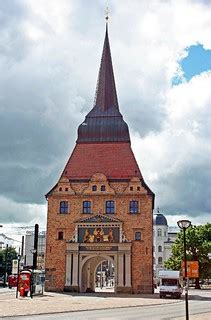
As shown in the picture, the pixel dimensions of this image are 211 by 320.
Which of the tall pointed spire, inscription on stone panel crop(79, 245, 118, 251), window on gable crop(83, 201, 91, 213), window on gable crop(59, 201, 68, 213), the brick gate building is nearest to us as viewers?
the brick gate building

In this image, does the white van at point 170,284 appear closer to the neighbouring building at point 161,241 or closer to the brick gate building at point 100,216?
the brick gate building at point 100,216

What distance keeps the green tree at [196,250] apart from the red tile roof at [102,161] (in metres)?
17.5

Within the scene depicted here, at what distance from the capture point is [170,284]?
2058 inches

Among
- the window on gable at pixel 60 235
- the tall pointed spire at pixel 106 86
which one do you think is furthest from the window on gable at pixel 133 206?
the tall pointed spire at pixel 106 86

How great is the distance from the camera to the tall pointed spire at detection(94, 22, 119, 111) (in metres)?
69.2

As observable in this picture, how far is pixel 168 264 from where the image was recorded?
76.0 meters

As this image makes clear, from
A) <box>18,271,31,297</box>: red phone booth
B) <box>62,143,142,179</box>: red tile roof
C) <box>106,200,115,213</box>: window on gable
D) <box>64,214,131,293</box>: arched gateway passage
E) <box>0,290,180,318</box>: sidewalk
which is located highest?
<box>62,143,142,179</box>: red tile roof

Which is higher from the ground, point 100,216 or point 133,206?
point 133,206

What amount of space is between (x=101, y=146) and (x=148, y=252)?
15375 mm

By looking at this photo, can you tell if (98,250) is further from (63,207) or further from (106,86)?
(106,86)

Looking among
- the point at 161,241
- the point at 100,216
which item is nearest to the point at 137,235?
the point at 100,216

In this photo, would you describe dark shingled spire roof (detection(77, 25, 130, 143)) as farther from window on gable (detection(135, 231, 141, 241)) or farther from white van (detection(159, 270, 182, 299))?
white van (detection(159, 270, 182, 299))

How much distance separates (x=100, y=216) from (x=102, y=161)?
7.81 metres

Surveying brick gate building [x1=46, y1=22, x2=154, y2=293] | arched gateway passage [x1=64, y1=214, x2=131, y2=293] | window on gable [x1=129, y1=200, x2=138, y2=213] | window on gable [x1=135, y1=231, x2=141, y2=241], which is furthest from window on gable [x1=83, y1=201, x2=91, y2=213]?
window on gable [x1=135, y1=231, x2=141, y2=241]
